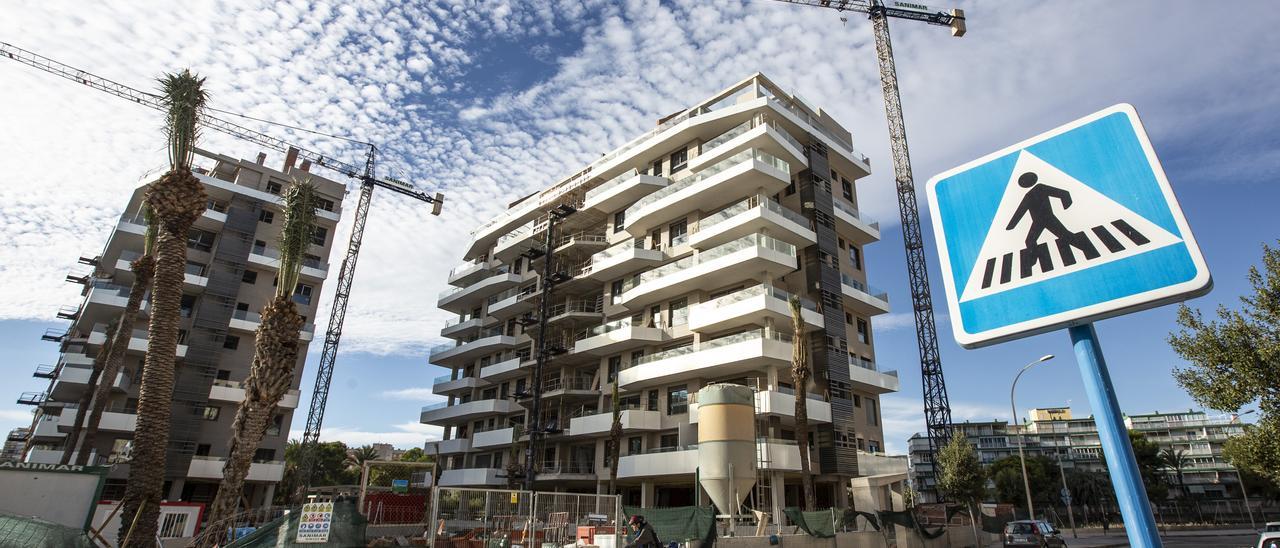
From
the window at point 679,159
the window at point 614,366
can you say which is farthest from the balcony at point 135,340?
the window at point 679,159

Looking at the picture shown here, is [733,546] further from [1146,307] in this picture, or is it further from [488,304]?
[488,304]

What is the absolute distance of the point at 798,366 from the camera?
102 ft

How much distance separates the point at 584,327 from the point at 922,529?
29288mm

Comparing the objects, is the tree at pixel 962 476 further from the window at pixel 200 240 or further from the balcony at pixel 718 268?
the window at pixel 200 240

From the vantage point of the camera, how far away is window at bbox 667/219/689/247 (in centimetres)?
4253

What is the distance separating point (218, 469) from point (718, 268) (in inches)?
1475

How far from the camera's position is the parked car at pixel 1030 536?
2730 centimetres

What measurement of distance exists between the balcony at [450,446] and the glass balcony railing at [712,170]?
25.7m

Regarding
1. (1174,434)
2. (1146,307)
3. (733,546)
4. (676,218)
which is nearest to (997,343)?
(1146,307)

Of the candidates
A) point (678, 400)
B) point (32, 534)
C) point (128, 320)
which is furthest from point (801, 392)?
point (128, 320)

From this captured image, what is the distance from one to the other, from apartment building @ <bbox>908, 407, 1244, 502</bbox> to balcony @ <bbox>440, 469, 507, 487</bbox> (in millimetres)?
80935

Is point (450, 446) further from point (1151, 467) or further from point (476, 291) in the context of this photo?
point (1151, 467)

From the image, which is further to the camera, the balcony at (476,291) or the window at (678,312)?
the balcony at (476,291)

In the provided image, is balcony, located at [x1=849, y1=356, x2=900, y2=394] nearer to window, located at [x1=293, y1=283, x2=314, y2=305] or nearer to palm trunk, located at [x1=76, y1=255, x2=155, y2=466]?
palm trunk, located at [x1=76, y1=255, x2=155, y2=466]
